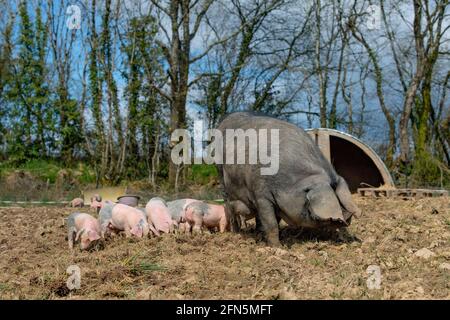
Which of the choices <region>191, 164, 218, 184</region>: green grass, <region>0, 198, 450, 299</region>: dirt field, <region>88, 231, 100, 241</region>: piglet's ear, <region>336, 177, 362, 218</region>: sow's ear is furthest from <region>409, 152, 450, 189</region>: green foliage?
<region>88, 231, 100, 241</region>: piglet's ear

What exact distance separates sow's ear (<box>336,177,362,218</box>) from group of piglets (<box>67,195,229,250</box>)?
1.64 meters

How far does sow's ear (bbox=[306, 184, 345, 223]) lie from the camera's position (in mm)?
4832

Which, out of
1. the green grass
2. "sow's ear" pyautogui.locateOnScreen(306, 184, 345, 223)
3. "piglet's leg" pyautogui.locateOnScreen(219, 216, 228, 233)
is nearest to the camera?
"sow's ear" pyautogui.locateOnScreen(306, 184, 345, 223)

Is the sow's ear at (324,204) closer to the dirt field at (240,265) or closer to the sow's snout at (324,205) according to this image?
the sow's snout at (324,205)

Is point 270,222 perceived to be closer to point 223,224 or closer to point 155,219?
point 223,224

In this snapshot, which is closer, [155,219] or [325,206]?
[325,206]

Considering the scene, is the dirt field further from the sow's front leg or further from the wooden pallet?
the wooden pallet

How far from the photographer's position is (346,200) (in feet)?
16.9

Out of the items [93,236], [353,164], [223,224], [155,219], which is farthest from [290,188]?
[353,164]

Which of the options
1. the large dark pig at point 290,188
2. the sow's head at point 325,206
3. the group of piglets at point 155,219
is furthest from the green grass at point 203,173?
the sow's head at point 325,206

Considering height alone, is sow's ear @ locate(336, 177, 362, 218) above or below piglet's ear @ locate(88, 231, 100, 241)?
above

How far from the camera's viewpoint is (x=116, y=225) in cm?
634

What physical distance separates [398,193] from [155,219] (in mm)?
5265
